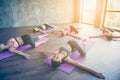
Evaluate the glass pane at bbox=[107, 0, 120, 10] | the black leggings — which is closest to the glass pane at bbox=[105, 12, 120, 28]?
the glass pane at bbox=[107, 0, 120, 10]

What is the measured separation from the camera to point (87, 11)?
5223mm

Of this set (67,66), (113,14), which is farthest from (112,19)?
(67,66)

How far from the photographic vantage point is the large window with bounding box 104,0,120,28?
3.97 metres

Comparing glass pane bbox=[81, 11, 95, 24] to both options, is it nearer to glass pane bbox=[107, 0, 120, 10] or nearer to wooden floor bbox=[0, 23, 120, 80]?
glass pane bbox=[107, 0, 120, 10]

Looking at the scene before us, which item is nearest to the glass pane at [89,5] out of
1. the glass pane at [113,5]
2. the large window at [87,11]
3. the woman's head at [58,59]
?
the large window at [87,11]

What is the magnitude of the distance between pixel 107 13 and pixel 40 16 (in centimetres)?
269

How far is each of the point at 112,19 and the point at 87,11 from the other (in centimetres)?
137

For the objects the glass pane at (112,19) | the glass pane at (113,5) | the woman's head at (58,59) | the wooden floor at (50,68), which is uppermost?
the glass pane at (113,5)

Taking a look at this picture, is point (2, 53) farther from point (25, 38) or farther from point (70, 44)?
point (70, 44)

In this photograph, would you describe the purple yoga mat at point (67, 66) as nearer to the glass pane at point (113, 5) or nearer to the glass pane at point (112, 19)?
the glass pane at point (112, 19)

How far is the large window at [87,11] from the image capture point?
501 centimetres

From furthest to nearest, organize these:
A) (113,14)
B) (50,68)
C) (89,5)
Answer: (89,5), (113,14), (50,68)

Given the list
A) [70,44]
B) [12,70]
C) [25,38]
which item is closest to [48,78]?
[12,70]

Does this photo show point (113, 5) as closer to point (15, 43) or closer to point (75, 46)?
point (75, 46)
